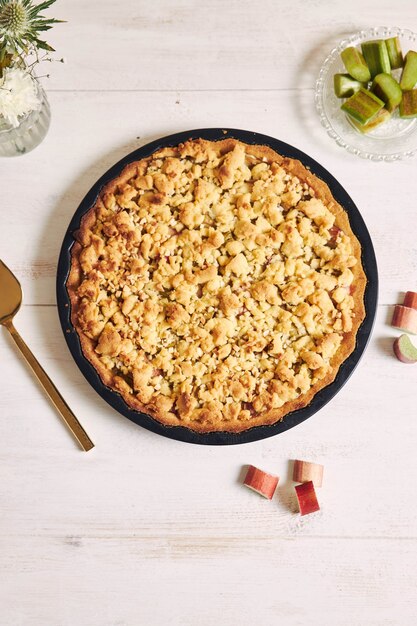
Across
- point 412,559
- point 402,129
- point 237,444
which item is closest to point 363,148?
point 402,129

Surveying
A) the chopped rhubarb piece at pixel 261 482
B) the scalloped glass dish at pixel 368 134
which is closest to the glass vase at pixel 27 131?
the scalloped glass dish at pixel 368 134

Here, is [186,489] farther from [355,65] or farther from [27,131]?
[355,65]

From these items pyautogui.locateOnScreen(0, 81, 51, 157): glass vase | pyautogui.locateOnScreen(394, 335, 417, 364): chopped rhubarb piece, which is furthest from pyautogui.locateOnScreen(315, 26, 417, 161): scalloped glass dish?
pyautogui.locateOnScreen(0, 81, 51, 157): glass vase

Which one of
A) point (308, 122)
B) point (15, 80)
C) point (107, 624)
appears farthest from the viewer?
point (308, 122)

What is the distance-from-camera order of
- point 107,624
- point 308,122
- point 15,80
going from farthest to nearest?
point 308,122
point 107,624
point 15,80

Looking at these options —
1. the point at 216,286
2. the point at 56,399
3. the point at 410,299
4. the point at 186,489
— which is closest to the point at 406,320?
the point at 410,299

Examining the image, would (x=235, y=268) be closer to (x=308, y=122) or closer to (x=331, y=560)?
(x=308, y=122)

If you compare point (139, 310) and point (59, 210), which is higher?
point (59, 210)
